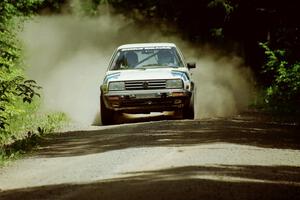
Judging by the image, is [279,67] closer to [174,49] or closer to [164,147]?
[174,49]

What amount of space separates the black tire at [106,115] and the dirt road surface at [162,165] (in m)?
1.57

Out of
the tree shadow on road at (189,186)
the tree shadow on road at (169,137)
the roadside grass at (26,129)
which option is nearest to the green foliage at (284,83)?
the tree shadow on road at (169,137)

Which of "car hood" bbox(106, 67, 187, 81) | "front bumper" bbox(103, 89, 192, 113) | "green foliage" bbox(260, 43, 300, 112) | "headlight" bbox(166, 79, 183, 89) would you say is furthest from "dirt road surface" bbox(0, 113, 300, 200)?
"green foliage" bbox(260, 43, 300, 112)

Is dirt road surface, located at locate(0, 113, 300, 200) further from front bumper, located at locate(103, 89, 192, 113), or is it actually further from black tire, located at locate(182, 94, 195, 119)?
black tire, located at locate(182, 94, 195, 119)

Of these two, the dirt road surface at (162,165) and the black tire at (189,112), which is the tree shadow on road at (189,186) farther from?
the black tire at (189,112)

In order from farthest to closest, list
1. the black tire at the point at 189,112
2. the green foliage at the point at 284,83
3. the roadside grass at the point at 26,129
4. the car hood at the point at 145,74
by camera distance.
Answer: the green foliage at the point at 284,83
the black tire at the point at 189,112
the car hood at the point at 145,74
the roadside grass at the point at 26,129

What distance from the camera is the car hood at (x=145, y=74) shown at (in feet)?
48.9

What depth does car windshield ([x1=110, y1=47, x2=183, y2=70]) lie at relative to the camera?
1580 centimetres

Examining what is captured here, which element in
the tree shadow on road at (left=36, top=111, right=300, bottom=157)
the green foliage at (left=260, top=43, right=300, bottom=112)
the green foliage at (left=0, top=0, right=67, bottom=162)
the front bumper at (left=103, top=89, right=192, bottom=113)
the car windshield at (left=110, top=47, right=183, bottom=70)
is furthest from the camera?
the green foliage at (left=260, top=43, right=300, bottom=112)

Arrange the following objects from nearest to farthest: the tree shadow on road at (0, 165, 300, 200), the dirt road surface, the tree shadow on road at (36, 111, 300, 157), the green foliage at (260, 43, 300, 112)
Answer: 1. the tree shadow on road at (0, 165, 300, 200)
2. the dirt road surface
3. the tree shadow on road at (36, 111, 300, 157)
4. the green foliage at (260, 43, 300, 112)

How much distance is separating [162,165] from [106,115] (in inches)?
264

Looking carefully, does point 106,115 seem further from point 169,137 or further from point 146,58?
point 169,137

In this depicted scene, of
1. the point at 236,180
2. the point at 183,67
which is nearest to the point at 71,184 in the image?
the point at 236,180

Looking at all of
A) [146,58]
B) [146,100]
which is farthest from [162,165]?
[146,58]
